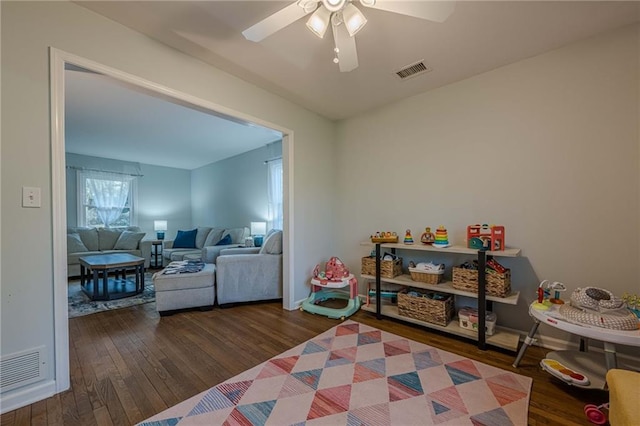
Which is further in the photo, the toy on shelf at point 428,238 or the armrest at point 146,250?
the armrest at point 146,250

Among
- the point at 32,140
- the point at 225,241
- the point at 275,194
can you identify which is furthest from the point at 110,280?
the point at 32,140

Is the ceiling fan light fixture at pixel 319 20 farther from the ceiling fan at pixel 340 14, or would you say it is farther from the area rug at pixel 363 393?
the area rug at pixel 363 393

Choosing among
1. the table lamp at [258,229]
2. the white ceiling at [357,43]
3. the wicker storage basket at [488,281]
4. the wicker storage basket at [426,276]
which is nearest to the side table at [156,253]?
the table lamp at [258,229]

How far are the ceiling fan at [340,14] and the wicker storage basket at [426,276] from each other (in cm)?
198

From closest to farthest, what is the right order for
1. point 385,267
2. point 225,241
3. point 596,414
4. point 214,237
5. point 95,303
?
point 596,414 → point 385,267 → point 95,303 → point 225,241 → point 214,237

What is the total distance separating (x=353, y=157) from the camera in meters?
3.50

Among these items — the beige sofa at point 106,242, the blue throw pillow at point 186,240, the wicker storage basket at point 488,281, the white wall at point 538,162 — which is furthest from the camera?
the blue throw pillow at point 186,240

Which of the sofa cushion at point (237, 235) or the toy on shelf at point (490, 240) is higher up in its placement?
the toy on shelf at point (490, 240)

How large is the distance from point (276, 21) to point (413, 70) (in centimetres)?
146

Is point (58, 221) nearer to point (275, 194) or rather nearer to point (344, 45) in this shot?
point (344, 45)

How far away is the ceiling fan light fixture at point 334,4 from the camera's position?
1.45 meters

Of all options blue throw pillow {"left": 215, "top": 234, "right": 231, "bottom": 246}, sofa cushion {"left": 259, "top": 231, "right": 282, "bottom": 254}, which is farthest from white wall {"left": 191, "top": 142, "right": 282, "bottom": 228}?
sofa cushion {"left": 259, "top": 231, "right": 282, "bottom": 254}

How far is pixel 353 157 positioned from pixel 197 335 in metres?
2.69

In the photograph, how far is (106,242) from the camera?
5.42 m
